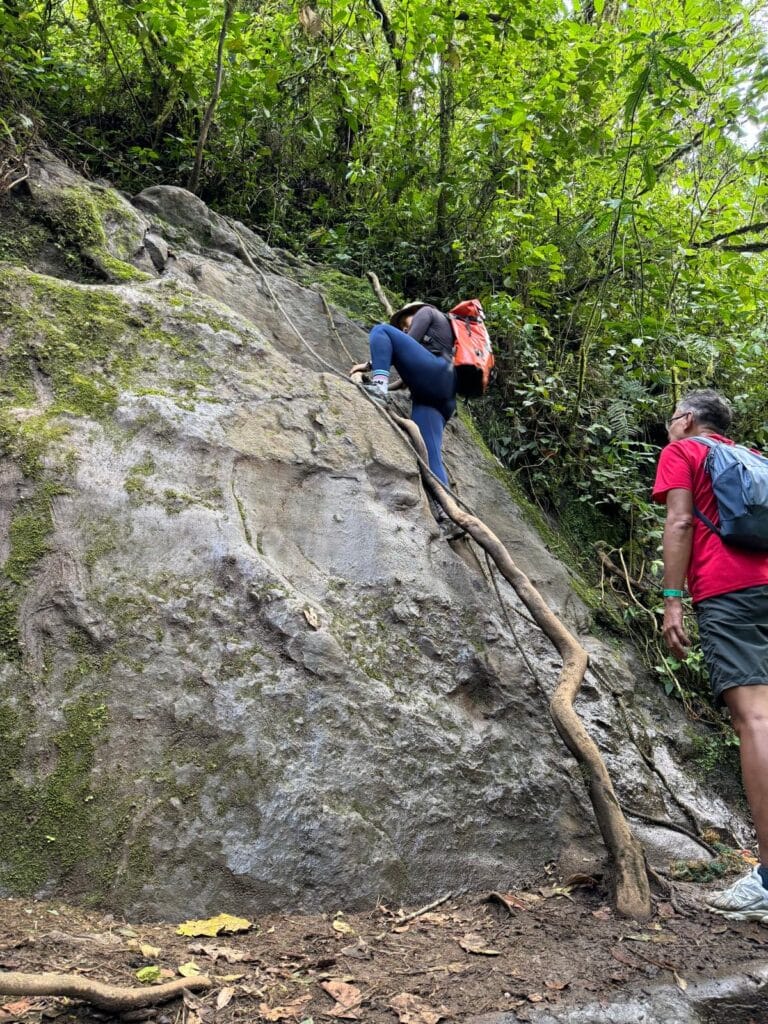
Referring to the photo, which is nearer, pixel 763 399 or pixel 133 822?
pixel 133 822

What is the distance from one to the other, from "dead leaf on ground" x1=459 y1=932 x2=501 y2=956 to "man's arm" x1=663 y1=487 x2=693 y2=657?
1526 millimetres

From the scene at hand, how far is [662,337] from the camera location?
6727 millimetres

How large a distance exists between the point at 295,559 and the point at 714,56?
25.3 ft

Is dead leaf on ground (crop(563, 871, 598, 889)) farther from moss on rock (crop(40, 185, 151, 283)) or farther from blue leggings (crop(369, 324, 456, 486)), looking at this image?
moss on rock (crop(40, 185, 151, 283))

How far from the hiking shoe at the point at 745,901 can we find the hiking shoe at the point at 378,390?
3.49 meters

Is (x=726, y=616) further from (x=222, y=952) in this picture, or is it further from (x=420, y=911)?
(x=222, y=952)

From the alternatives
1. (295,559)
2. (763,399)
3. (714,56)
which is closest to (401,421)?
(295,559)

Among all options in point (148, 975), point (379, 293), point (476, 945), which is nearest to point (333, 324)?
point (379, 293)

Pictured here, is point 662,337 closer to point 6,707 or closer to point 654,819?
point 654,819

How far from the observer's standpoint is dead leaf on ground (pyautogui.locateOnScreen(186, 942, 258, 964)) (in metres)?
2.31

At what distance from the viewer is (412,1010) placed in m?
2.14

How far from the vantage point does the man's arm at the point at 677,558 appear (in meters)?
3.35

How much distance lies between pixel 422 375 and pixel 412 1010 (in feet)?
13.1

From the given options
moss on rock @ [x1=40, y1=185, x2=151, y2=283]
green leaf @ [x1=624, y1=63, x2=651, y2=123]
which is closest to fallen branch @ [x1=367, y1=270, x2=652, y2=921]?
moss on rock @ [x1=40, y1=185, x2=151, y2=283]
